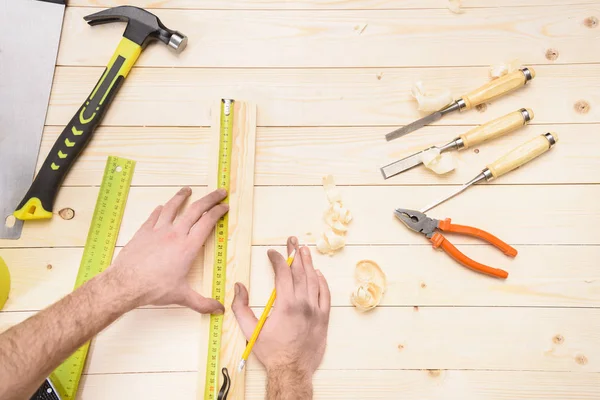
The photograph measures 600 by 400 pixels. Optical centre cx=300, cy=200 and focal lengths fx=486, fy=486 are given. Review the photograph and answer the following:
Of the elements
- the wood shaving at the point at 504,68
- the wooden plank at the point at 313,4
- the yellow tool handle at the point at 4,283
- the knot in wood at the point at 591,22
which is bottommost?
the yellow tool handle at the point at 4,283

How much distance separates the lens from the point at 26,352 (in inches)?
36.1

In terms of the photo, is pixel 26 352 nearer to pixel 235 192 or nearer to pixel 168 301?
pixel 168 301

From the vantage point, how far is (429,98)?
1.29 m

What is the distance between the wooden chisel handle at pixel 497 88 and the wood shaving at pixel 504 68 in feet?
0.11

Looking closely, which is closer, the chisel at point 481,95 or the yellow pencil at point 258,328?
the yellow pencil at point 258,328

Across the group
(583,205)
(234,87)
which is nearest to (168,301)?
(234,87)

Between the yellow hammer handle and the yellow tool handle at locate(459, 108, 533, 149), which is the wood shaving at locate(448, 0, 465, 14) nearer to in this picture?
the yellow tool handle at locate(459, 108, 533, 149)

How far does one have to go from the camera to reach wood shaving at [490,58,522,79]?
4.32ft

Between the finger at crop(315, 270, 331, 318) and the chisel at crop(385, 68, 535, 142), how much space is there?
16.3 inches

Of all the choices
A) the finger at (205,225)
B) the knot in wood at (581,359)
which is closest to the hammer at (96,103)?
the finger at (205,225)

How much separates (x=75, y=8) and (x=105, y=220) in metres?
0.63

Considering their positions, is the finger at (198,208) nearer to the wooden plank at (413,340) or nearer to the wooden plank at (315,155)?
the wooden plank at (315,155)

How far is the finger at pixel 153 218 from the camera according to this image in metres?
1.17

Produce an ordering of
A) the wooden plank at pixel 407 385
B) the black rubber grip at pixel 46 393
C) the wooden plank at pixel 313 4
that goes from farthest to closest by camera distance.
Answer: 1. the wooden plank at pixel 313 4
2. the wooden plank at pixel 407 385
3. the black rubber grip at pixel 46 393
